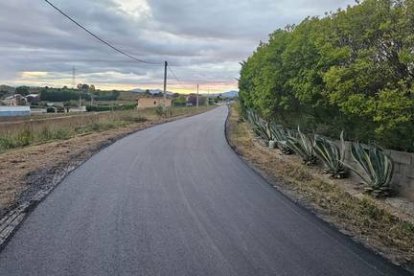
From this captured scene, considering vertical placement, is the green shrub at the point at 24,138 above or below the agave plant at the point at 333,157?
below

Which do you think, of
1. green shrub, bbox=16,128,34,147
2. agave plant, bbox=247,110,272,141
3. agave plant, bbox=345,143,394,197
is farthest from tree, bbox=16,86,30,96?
agave plant, bbox=345,143,394,197

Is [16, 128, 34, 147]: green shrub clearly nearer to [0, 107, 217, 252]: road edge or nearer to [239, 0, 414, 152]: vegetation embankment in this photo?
[0, 107, 217, 252]: road edge

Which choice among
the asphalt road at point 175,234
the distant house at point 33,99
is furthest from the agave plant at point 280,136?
the distant house at point 33,99

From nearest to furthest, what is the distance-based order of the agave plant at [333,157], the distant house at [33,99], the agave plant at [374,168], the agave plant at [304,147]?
1. the agave plant at [374,168]
2. the agave plant at [333,157]
3. the agave plant at [304,147]
4. the distant house at [33,99]

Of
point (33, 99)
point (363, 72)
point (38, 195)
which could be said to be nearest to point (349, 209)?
point (363, 72)

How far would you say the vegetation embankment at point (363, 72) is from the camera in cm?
798

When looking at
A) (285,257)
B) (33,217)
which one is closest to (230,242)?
(285,257)

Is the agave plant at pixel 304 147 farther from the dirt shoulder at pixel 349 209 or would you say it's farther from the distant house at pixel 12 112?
the distant house at pixel 12 112

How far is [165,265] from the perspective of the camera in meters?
5.23

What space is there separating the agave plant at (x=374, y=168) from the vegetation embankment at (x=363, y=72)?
1.02ft

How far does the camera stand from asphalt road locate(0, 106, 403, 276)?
522cm

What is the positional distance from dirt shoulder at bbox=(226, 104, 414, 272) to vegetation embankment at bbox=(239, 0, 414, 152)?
1.23 metres

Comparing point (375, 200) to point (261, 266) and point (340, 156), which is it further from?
point (261, 266)

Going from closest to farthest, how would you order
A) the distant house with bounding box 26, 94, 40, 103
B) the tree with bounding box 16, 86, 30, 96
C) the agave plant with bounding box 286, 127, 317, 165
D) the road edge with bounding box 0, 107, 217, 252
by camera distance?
1. the road edge with bounding box 0, 107, 217, 252
2. the agave plant with bounding box 286, 127, 317, 165
3. the distant house with bounding box 26, 94, 40, 103
4. the tree with bounding box 16, 86, 30, 96
